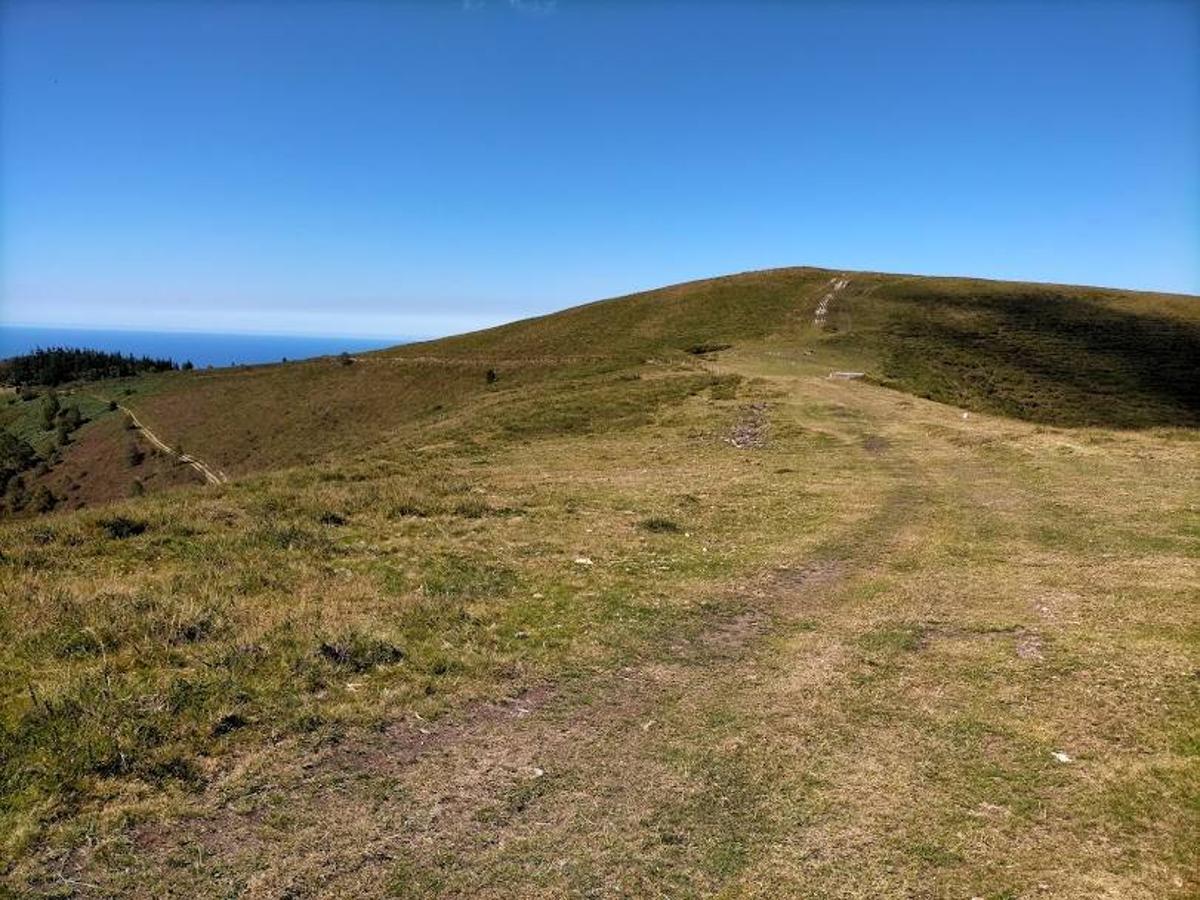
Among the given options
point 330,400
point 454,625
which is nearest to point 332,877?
point 454,625

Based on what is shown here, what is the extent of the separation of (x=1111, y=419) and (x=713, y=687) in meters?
51.5

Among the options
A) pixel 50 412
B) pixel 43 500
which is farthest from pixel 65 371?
pixel 43 500

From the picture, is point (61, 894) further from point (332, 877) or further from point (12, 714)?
point (12, 714)

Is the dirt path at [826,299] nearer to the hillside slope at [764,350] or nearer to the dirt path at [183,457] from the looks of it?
the hillside slope at [764,350]

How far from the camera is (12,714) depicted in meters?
8.02

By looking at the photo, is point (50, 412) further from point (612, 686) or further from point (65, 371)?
point (612, 686)

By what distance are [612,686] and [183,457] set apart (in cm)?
8040

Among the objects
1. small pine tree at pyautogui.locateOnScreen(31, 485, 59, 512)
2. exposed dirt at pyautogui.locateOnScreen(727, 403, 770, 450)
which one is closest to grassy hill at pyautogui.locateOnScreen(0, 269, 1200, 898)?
exposed dirt at pyautogui.locateOnScreen(727, 403, 770, 450)

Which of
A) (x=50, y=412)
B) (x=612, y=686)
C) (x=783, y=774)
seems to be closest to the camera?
(x=783, y=774)

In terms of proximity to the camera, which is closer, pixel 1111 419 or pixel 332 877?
pixel 332 877

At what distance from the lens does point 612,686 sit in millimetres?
10016

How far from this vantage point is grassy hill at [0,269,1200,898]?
260 inches

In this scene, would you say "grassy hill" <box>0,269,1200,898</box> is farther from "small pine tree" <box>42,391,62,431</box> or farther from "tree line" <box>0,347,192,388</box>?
"tree line" <box>0,347,192,388</box>

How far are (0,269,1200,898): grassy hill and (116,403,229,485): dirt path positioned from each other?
48.2 meters
